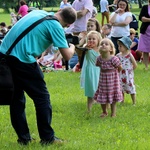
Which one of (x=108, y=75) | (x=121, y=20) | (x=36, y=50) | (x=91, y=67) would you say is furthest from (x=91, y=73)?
(x=121, y=20)

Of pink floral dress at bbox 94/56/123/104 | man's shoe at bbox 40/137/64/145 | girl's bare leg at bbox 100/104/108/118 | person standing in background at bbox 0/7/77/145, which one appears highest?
person standing in background at bbox 0/7/77/145

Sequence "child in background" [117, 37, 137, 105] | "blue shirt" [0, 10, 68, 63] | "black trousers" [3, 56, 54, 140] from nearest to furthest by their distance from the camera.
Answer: "blue shirt" [0, 10, 68, 63] → "black trousers" [3, 56, 54, 140] → "child in background" [117, 37, 137, 105]

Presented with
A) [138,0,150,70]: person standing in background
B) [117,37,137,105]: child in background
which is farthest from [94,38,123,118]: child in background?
[138,0,150,70]: person standing in background

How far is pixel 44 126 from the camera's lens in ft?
19.8

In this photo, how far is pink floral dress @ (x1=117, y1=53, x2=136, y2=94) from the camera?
857 centimetres

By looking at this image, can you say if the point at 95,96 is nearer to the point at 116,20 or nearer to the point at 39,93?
the point at 39,93

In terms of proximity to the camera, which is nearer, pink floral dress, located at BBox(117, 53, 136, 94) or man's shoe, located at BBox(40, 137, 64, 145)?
man's shoe, located at BBox(40, 137, 64, 145)

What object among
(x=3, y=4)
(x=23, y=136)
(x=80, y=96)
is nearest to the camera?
(x=23, y=136)

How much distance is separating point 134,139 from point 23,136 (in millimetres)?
1465

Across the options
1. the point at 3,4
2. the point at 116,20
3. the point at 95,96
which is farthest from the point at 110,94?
the point at 3,4

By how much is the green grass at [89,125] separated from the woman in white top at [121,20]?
292 centimetres

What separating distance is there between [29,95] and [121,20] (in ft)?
22.8

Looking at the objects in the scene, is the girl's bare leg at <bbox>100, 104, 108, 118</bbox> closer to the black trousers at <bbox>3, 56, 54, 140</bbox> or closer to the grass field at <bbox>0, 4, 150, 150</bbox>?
the grass field at <bbox>0, 4, 150, 150</bbox>

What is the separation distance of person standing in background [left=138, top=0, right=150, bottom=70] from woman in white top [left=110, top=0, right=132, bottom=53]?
1.53 ft
